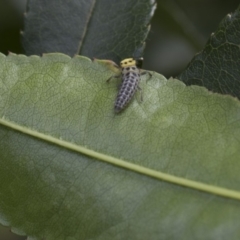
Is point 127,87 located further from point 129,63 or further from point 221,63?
point 221,63

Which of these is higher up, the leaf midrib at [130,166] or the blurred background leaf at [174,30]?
the blurred background leaf at [174,30]

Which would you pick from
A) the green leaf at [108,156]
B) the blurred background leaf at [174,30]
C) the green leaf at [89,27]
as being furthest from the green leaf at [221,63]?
the blurred background leaf at [174,30]

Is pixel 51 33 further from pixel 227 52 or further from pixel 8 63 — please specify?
pixel 227 52

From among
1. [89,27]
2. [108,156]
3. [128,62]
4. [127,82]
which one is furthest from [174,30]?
[108,156]

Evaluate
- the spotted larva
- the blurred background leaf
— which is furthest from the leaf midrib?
the blurred background leaf

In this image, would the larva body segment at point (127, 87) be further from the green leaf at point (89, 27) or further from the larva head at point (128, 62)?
the green leaf at point (89, 27)

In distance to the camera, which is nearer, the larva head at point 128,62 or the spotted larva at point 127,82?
the spotted larva at point 127,82

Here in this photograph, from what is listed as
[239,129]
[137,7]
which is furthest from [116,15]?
[239,129]
